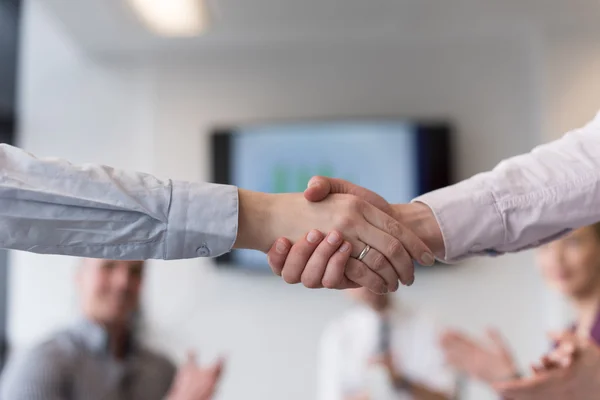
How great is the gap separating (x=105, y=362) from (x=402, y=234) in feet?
3.67

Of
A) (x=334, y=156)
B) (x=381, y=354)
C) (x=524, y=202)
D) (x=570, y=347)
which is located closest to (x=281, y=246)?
(x=524, y=202)

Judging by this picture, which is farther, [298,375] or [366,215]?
[298,375]

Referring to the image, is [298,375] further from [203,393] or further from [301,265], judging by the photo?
[301,265]

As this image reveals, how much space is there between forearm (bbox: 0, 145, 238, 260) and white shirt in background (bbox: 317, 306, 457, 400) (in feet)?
5.22

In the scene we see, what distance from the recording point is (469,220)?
3.80ft

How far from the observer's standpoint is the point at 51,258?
2943 mm

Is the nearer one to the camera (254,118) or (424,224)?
(424,224)

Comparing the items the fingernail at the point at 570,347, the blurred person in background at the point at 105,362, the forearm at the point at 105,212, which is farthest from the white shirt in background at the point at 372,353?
the forearm at the point at 105,212

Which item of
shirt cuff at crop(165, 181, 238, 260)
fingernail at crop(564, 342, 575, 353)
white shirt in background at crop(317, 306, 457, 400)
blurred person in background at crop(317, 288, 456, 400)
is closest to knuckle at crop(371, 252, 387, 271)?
shirt cuff at crop(165, 181, 238, 260)

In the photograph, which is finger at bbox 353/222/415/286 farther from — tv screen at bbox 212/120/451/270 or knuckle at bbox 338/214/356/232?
tv screen at bbox 212/120/451/270

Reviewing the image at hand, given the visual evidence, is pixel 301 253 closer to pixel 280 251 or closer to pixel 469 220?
pixel 280 251

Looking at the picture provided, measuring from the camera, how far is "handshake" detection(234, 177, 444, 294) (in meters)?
1.10

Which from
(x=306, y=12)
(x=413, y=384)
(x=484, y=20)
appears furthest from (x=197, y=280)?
(x=484, y=20)

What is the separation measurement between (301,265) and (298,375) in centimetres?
190
